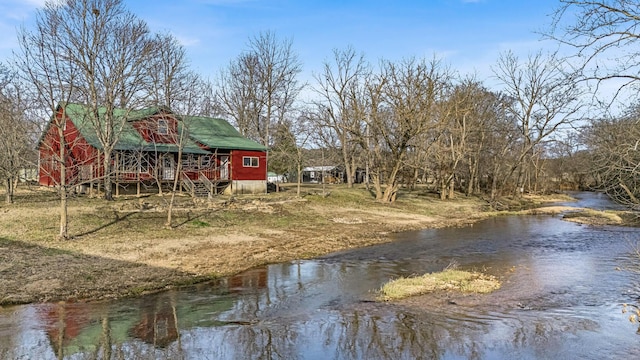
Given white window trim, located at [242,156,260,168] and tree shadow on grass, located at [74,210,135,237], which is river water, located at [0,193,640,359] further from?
white window trim, located at [242,156,260,168]

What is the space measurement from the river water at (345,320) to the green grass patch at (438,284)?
14.9 inches

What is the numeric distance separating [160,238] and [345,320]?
10.7 metres

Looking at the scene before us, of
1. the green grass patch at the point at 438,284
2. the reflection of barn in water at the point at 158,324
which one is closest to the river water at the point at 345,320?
the reflection of barn in water at the point at 158,324

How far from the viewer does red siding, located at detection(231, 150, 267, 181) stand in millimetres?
33844

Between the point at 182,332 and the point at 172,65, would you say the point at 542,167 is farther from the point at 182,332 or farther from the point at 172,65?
the point at 182,332

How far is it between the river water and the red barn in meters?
16.2

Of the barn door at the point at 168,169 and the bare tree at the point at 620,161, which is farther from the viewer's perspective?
the barn door at the point at 168,169

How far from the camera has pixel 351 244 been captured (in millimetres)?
19984

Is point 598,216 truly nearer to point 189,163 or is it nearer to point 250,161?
point 250,161

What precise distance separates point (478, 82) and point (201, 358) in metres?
39.9

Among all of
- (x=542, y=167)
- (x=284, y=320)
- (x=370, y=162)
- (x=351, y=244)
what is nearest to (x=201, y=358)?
(x=284, y=320)

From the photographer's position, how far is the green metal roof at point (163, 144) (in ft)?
90.8

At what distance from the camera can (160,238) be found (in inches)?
711

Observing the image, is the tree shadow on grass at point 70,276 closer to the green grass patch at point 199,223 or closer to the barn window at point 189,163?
the green grass patch at point 199,223
